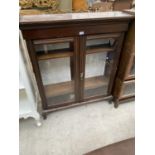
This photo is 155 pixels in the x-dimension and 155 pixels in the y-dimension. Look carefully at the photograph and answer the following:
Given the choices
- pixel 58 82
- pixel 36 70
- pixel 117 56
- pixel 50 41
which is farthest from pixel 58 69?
pixel 117 56

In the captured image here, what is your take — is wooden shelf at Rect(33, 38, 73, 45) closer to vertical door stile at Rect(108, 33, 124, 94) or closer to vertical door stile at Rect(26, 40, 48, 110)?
vertical door stile at Rect(26, 40, 48, 110)

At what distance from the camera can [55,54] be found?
125 centimetres

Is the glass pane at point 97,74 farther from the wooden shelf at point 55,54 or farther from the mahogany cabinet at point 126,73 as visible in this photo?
the wooden shelf at point 55,54

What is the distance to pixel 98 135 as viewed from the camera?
1.46 metres

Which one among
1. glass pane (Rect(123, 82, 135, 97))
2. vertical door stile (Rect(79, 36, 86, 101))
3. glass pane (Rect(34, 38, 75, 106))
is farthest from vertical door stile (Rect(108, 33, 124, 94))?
glass pane (Rect(34, 38, 75, 106))

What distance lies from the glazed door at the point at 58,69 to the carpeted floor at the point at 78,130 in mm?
204

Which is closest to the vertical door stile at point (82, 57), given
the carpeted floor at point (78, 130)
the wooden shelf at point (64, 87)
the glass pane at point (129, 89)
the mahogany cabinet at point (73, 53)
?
the mahogany cabinet at point (73, 53)

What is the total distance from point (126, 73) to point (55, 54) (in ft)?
2.39

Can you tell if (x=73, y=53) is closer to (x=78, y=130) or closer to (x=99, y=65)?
(x=99, y=65)

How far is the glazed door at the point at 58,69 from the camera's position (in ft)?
4.00
